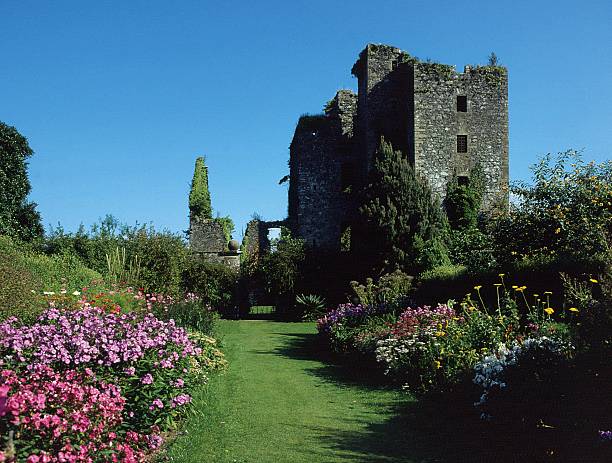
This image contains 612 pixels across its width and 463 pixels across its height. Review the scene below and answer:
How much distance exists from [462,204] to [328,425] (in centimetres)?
2031

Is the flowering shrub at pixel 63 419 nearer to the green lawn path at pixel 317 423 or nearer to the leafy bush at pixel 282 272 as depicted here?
the green lawn path at pixel 317 423

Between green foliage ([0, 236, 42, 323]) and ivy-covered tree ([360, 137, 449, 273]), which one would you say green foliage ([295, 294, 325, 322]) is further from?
green foliage ([0, 236, 42, 323])

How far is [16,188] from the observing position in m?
27.8

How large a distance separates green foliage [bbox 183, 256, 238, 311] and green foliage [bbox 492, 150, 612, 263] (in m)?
11.9

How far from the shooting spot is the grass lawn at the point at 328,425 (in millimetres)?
6238

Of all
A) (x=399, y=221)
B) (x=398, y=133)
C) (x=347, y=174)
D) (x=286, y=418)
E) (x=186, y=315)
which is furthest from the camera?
(x=347, y=174)

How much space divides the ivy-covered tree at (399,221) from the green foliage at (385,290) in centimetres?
505

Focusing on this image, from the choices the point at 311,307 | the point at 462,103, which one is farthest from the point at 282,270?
the point at 462,103

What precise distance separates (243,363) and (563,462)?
7821mm

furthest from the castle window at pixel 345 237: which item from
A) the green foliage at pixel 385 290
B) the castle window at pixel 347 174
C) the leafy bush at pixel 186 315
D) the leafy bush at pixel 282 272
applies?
the leafy bush at pixel 186 315

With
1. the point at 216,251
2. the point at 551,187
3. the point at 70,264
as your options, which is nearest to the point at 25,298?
the point at 70,264

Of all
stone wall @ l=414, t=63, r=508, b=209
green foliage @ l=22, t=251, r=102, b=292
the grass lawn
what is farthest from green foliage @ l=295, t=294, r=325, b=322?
the grass lawn

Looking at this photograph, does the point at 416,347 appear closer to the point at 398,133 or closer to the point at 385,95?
the point at 398,133

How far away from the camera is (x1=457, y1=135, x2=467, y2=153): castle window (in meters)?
27.5
